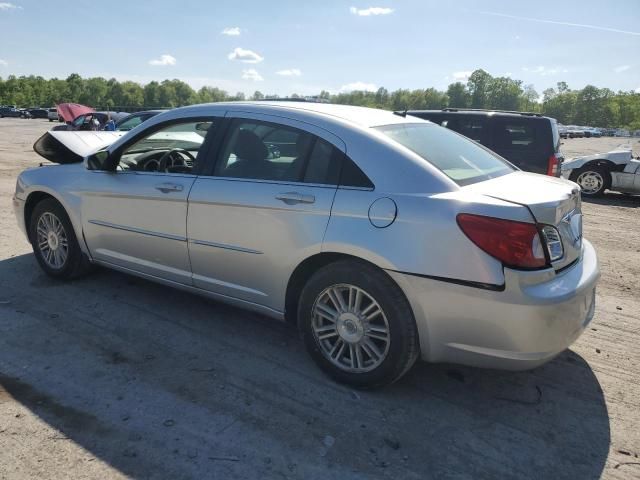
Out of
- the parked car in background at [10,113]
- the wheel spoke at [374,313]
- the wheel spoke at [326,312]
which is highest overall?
the parked car in background at [10,113]

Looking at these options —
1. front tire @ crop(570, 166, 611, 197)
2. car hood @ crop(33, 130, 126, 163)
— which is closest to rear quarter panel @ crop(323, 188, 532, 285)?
car hood @ crop(33, 130, 126, 163)

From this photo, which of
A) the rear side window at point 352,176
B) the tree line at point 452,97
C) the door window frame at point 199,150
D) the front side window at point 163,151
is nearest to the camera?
the rear side window at point 352,176

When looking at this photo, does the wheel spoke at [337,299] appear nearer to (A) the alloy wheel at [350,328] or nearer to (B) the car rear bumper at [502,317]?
(A) the alloy wheel at [350,328]

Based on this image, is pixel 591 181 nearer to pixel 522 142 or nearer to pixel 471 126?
pixel 522 142

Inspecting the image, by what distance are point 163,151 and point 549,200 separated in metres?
3.37

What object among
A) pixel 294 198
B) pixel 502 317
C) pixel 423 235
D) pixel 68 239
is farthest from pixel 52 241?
pixel 502 317

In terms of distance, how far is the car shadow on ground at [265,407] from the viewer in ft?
8.20

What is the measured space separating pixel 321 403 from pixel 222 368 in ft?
2.51

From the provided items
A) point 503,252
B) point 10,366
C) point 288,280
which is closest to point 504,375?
point 503,252

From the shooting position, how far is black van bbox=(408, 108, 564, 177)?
873 cm

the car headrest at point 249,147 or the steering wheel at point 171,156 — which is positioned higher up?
the car headrest at point 249,147

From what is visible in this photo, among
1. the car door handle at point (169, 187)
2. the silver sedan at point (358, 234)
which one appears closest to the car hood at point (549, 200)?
the silver sedan at point (358, 234)

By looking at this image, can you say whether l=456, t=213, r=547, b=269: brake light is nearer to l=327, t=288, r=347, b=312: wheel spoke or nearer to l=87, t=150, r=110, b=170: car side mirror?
l=327, t=288, r=347, b=312: wheel spoke

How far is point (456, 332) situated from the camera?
275 centimetres
